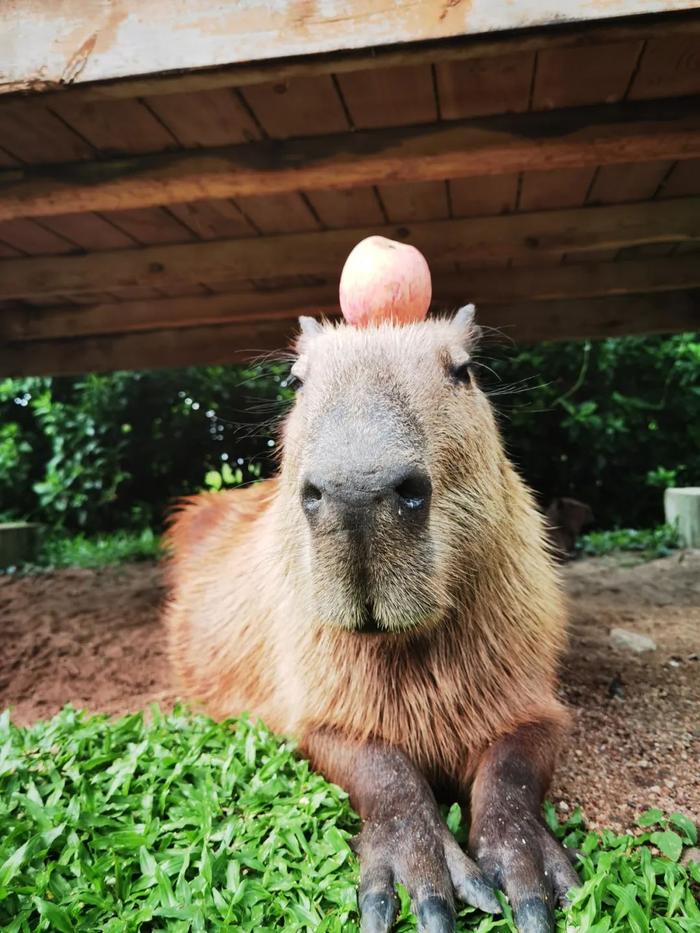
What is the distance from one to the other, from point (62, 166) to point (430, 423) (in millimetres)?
1881

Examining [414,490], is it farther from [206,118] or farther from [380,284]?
[206,118]

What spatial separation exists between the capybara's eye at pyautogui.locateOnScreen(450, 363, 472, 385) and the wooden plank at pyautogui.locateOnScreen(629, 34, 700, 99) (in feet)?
3.50

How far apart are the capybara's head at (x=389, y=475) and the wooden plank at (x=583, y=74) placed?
0.89 metres

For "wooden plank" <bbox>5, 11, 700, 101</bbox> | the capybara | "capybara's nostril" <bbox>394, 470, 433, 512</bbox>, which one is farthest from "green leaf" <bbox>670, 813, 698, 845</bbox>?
"wooden plank" <bbox>5, 11, 700, 101</bbox>

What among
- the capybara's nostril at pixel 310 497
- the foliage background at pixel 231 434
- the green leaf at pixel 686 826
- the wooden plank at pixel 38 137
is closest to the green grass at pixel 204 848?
the green leaf at pixel 686 826

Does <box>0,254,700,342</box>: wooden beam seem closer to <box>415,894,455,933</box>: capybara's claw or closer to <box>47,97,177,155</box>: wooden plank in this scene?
<box>47,97,177,155</box>: wooden plank

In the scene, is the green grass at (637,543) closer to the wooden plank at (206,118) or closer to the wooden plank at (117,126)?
the wooden plank at (206,118)

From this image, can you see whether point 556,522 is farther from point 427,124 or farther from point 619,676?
point 427,124

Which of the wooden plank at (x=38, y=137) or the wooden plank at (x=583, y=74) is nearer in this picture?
the wooden plank at (x=583, y=74)

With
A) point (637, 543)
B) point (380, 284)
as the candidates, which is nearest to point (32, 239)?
point (380, 284)

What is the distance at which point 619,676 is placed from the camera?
3.01m

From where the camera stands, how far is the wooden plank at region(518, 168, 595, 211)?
304 centimetres

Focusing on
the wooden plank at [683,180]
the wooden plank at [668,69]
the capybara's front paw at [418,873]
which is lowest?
the capybara's front paw at [418,873]

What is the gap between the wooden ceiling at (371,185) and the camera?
2.27 m
